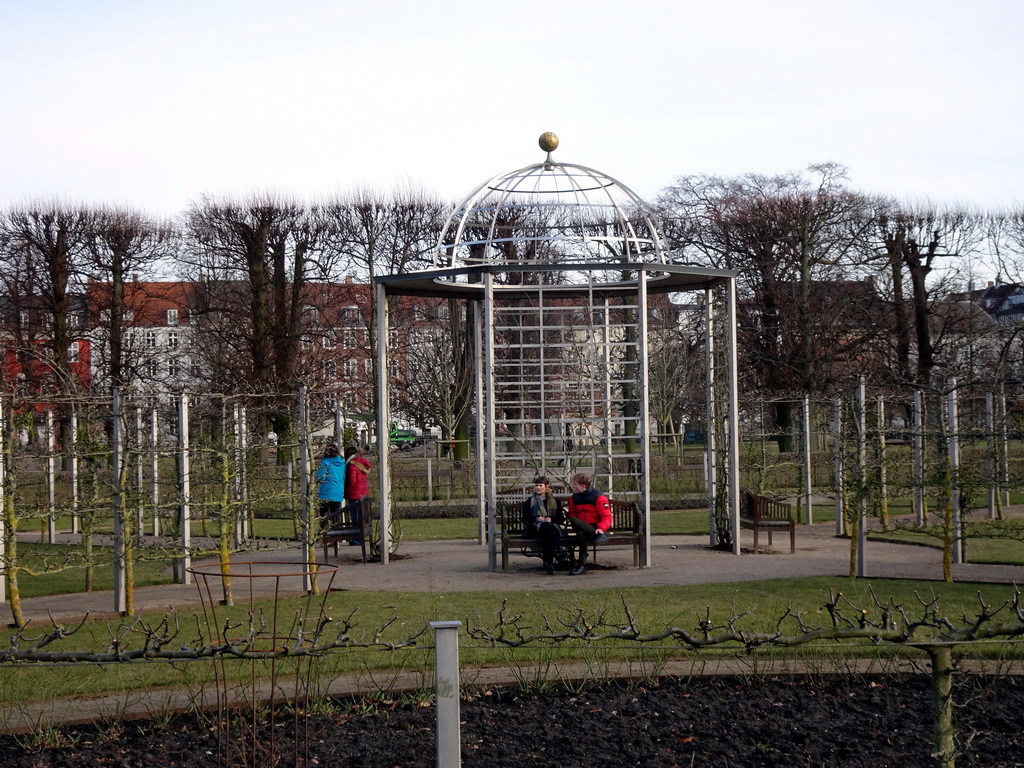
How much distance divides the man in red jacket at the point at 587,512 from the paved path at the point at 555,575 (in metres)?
0.31

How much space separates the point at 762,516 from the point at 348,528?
4.79m

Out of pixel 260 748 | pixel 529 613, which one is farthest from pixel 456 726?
pixel 529 613

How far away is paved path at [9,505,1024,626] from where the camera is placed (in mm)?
10414

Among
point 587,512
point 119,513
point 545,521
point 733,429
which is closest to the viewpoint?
point 119,513

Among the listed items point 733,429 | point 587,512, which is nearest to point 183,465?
point 587,512

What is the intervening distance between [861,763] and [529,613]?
3992 mm

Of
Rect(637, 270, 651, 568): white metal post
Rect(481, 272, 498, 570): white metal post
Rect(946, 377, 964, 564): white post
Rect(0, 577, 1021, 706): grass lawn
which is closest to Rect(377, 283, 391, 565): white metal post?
Rect(481, 272, 498, 570): white metal post

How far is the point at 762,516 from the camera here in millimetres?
13859

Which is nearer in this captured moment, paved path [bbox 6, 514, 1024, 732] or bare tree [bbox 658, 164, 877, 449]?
paved path [bbox 6, 514, 1024, 732]

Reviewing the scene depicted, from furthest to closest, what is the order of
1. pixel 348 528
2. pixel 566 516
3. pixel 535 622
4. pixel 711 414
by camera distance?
pixel 711 414
pixel 348 528
pixel 566 516
pixel 535 622

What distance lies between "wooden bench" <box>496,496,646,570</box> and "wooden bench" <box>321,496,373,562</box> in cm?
149

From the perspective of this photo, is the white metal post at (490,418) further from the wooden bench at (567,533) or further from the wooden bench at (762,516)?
the wooden bench at (762,516)

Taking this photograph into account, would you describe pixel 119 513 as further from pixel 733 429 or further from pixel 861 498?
pixel 733 429

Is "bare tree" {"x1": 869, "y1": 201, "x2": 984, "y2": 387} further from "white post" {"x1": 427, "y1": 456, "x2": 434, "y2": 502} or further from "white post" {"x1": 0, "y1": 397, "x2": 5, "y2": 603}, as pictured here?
"white post" {"x1": 0, "y1": 397, "x2": 5, "y2": 603}
